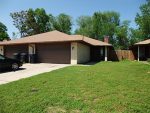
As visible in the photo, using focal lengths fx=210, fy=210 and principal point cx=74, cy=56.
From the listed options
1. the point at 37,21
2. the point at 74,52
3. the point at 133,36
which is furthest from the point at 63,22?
the point at 74,52

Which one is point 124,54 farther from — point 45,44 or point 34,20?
point 34,20

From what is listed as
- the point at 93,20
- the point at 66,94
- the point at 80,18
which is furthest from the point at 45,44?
the point at 80,18

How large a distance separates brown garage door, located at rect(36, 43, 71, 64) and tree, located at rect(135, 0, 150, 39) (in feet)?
82.3

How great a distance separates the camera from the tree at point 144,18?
134 ft

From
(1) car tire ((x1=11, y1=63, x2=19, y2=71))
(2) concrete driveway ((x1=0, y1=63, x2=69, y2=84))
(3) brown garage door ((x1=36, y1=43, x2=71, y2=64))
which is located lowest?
(2) concrete driveway ((x1=0, y1=63, x2=69, y2=84))

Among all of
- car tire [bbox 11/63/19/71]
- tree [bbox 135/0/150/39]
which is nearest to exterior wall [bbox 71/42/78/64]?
car tire [bbox 11/63/19/71]

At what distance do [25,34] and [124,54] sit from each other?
34.2 metres

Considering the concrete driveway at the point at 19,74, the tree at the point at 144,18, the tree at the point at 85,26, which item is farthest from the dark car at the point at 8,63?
the tree at the point at 85,26

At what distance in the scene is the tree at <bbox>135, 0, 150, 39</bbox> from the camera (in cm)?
4083

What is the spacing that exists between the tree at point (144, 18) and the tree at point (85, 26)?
1621cm

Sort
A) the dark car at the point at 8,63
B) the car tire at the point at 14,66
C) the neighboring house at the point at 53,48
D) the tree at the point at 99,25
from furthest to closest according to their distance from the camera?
1. the tree at the point at 99,25
2. the neighboring house at the point at 53,48
3. the car tire at the point at 14,66
4. the dark car at the point at 8,63

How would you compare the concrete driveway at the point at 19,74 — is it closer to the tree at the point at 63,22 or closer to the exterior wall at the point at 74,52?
the exterior wall at the point at 74,52

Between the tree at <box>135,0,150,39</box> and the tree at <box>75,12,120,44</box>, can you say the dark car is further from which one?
the tree at <box>75,12,120,44</box>

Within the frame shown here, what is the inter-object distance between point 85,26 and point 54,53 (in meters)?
39.2
